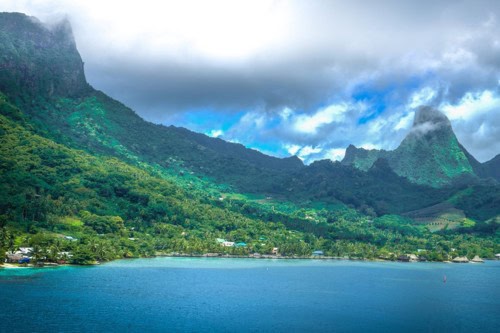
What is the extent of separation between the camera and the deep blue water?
6894cm

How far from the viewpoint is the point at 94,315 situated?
70.2 meters

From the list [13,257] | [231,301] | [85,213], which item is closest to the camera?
[231,301]

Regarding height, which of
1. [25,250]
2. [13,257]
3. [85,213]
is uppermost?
[85,213]

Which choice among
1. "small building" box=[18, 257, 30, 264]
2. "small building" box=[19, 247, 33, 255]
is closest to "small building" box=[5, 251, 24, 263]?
"small building" box=[18, 257, 30, 264]

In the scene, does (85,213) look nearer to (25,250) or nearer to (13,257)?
(25,250)

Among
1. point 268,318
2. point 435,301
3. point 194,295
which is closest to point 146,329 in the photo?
point 268,318

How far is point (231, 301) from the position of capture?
86625mm

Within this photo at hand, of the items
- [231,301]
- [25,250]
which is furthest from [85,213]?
[231,301]

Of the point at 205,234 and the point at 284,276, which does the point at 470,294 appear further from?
the point at 205,234

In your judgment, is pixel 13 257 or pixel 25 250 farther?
pixel 25 250

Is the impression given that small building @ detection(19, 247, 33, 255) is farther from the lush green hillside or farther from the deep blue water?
the deep blue water

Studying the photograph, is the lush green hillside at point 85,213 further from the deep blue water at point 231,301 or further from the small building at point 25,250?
the deep blue water at point 231,301

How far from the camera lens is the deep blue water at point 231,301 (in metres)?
68.9

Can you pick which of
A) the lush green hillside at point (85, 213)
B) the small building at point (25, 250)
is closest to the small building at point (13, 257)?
the lush green hillside at point (85, 213)
